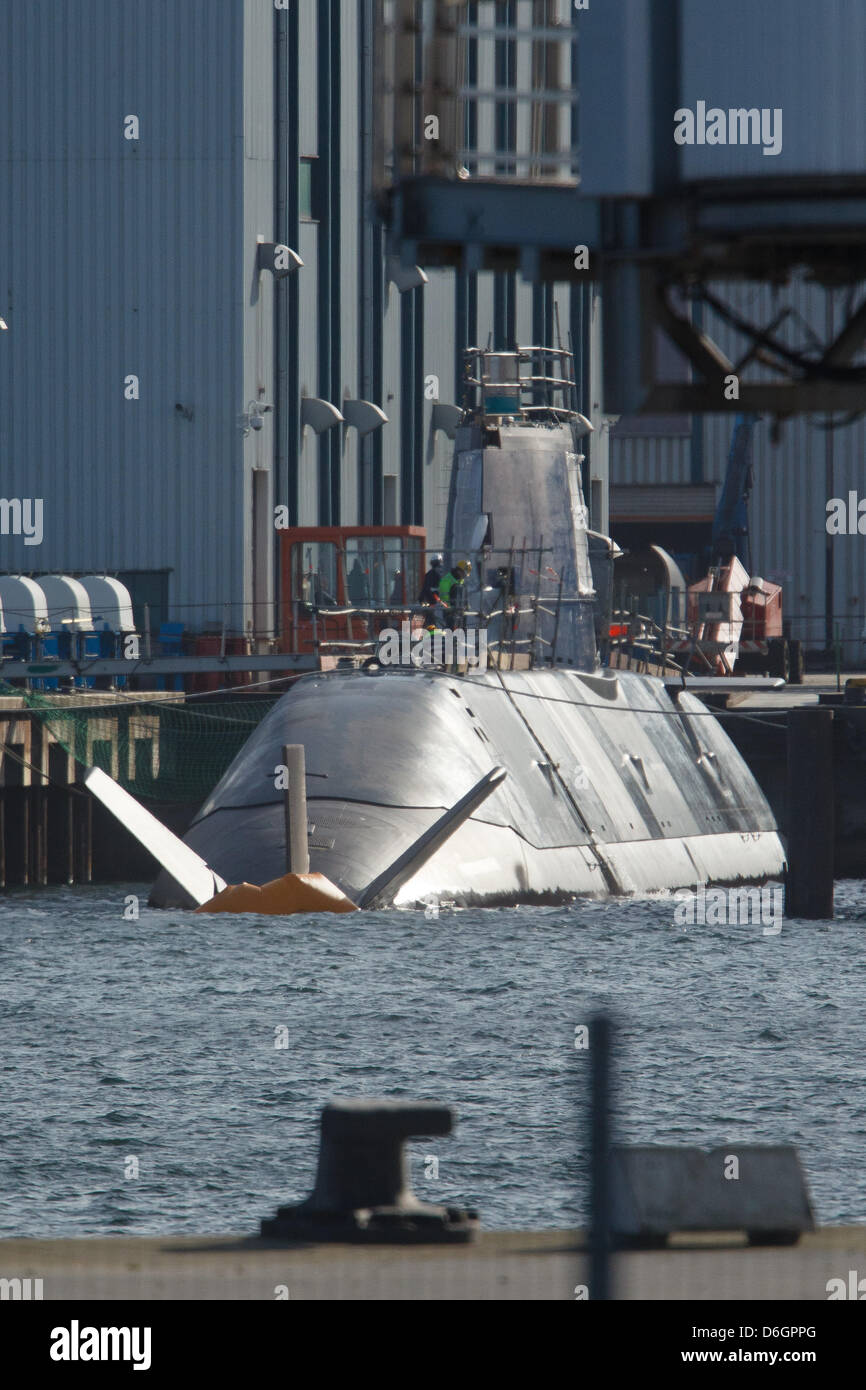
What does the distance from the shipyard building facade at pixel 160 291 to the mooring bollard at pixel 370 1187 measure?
44078mm

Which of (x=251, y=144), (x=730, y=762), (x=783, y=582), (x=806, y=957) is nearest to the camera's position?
(x=806, y=957)

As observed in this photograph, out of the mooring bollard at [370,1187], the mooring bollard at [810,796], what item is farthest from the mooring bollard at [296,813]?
the mooring bollard at [370,1187]

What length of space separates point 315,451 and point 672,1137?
4026cm

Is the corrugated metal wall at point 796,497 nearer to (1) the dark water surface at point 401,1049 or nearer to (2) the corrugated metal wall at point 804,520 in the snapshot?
(2) the corrugated metal wall at point 804,520

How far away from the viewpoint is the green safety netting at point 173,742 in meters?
45.1

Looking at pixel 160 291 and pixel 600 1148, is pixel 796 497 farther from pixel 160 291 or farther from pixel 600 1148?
pixel 600 1148

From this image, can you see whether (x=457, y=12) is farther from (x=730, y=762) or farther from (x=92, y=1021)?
(x=730, y=762)

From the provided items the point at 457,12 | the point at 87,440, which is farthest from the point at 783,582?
the point at 457,12

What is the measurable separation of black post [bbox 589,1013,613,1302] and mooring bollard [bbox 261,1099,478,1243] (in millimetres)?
2925

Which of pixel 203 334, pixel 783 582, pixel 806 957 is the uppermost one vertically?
pixel 203 334

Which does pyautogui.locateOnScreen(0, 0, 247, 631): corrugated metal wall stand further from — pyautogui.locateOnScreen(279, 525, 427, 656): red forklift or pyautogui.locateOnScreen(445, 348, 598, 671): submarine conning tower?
pyautogui.locateOnScreen(445, 348, 598, 671): submarine conning tower

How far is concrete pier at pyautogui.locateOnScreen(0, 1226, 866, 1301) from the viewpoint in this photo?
28.0 ft

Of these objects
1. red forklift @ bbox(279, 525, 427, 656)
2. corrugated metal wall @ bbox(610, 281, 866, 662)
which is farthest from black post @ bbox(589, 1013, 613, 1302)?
corrugated metal wall @ bbox(610, 281, 866, 662)

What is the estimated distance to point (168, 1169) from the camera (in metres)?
18.4
